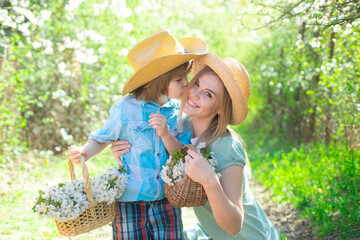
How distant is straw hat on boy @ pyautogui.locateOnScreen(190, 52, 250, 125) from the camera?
2.23 m

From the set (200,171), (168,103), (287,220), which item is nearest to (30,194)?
(168,103)

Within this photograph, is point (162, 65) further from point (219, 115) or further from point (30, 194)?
point (30, 194)

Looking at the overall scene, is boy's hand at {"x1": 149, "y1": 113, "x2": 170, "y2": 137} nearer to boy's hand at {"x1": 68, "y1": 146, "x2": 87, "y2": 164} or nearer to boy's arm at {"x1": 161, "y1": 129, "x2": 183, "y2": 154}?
boy's arm at {"x1": 161, "y1": 129, "x2": 183, "y2": 154}

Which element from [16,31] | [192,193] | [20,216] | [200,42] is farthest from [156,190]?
[16,31]

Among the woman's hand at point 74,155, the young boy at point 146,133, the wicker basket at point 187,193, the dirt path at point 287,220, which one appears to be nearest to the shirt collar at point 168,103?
the young boy at point 146,133

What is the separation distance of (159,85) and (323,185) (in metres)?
2.31

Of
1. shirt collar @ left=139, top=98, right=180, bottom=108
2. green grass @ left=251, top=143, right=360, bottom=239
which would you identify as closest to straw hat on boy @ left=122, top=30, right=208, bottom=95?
shirt collar @ left=139, top=98, right=180, bottom=108

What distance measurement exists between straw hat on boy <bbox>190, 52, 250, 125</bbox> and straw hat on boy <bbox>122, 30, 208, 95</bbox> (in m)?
0.07

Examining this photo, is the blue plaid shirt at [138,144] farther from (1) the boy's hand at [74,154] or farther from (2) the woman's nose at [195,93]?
(2) the woman's nose at [195,93]

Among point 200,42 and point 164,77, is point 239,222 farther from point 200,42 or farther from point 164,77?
point 200,42

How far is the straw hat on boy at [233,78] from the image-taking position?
2.23 m

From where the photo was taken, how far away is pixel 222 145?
2.27 metres

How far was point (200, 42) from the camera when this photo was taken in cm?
244

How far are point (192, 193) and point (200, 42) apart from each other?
0.98m
